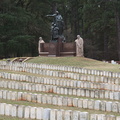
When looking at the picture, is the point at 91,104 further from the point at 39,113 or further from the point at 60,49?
the point at 60,49

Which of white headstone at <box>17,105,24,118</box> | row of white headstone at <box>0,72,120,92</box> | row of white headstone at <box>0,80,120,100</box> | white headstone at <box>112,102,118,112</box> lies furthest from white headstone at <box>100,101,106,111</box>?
row of white headstone at <box>0,72,120,92</box>

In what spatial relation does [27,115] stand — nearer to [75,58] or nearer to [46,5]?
[75,58]

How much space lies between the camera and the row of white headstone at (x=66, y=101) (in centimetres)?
628

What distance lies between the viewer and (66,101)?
262 inches

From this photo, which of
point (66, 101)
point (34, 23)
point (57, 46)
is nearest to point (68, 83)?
point (66, 101)

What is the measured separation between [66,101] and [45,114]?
1.61 m

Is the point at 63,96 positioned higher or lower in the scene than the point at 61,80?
lower

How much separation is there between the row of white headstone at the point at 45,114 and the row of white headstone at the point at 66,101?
1.08 m

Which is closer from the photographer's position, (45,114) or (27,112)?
(45,114)

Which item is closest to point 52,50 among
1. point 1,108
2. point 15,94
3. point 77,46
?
point 77,46

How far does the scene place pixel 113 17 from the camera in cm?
3247

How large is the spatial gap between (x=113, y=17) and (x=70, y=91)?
25.9m

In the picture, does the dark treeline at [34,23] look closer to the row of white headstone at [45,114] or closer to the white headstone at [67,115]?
the row of white headstone at [45,114]

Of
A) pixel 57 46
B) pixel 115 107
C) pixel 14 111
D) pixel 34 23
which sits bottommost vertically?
pixel 115 107
